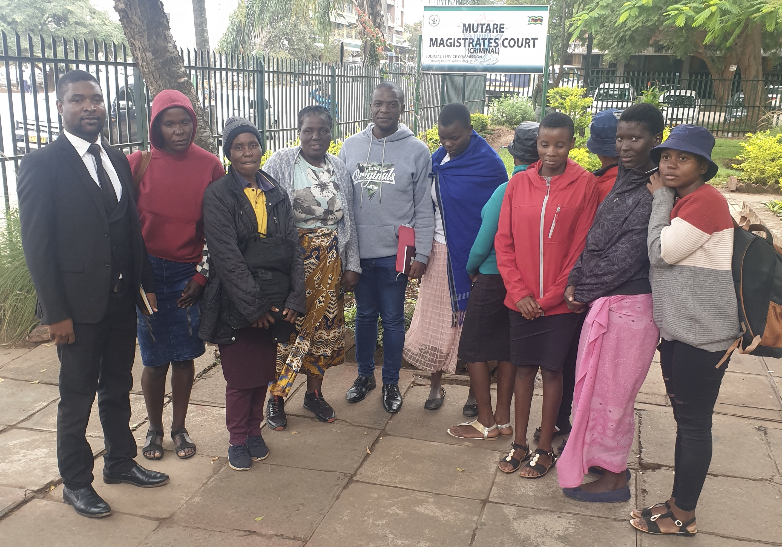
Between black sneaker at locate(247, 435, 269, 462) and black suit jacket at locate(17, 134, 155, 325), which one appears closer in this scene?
black suit jacket at locate(17, 134, 155, 325)

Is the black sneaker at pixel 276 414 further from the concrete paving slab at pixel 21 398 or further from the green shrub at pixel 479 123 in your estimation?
the green shrub at pixel 479 123

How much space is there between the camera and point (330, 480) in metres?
3.54

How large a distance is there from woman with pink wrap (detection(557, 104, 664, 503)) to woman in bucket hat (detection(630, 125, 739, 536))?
0.11 meters

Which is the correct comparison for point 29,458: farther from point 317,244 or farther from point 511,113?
point 511,113

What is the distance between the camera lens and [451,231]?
4078 millimetres

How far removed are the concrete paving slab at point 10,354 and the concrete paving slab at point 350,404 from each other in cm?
224

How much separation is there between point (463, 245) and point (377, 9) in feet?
49.7

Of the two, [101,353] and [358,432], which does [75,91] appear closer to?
[101,353]

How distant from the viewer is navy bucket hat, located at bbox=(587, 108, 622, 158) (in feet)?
11.1

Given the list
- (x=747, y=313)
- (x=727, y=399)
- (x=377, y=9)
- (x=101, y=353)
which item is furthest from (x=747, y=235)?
(x=377, y=9)

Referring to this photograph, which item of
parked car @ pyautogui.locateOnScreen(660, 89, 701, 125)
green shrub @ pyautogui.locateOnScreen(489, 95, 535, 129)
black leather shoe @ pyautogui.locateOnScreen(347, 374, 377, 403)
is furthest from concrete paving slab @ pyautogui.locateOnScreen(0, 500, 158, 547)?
green shrub @ pyautogui.locateOnScreen(489, 95, 535, 129)

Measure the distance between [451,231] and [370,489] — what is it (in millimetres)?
1538

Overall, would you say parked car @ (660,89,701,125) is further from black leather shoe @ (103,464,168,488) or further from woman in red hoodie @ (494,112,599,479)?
black leather shoe @ (103,464,168,488)

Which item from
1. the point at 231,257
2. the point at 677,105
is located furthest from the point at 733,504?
the point at 677,105
